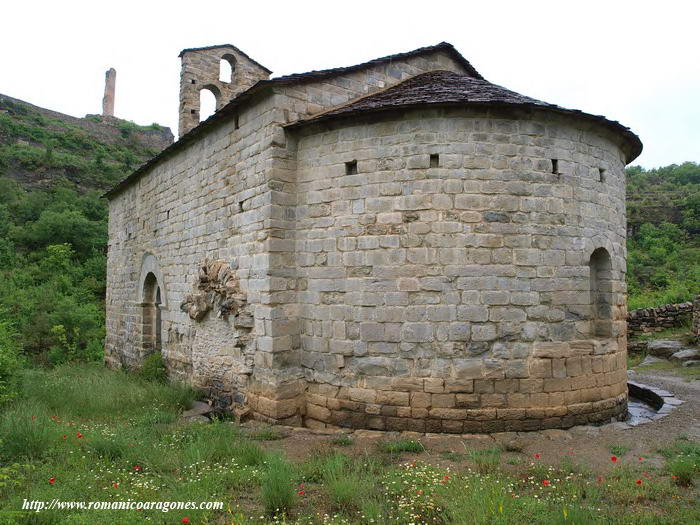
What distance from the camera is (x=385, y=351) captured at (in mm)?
6016

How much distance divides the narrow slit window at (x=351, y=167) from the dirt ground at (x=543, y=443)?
326 centimetres

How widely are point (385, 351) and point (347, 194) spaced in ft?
6.73

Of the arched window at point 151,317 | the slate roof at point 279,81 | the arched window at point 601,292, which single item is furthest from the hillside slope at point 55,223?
the arched window at point 601,292

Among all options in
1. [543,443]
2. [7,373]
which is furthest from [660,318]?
[7,373]

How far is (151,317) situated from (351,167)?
6774 mm

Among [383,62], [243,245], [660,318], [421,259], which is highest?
[383,62]

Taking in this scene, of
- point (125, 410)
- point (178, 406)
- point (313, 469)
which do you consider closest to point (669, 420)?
point (313, 469)

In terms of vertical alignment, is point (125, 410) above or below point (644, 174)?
below

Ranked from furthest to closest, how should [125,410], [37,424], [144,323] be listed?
[144,323]
[125,410]
[37,424]

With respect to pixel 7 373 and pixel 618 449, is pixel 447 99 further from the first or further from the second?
pixel 7 373

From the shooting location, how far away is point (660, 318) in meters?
14.0

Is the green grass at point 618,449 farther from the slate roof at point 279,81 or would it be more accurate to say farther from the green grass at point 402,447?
the slate roof at point 279,81

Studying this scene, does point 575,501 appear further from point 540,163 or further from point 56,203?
point 56,203

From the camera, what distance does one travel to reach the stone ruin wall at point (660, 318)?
1385 centimetres
